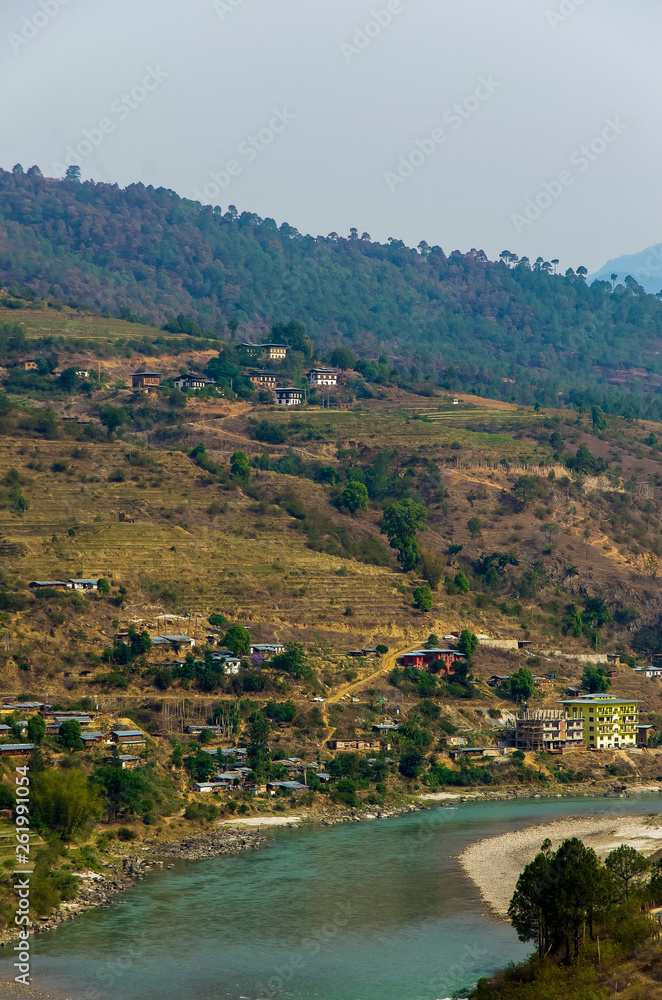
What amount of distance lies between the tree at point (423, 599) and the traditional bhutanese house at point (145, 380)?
36367 millimetres

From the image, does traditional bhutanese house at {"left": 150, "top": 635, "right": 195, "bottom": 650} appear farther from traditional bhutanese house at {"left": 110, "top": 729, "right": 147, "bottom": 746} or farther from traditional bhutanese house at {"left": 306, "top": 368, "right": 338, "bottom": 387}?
traditional bhutanese house at {"left": 306, "top": 368, "right": 338, "bottom": 387}

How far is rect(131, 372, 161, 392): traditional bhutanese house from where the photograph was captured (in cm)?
10331

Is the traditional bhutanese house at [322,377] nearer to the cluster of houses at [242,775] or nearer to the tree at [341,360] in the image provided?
the tree at [341,360]

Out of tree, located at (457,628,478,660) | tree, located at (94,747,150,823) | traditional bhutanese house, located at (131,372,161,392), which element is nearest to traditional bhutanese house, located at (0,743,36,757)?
tree, located at (94,747,150,823)

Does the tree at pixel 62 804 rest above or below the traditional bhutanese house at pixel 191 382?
below

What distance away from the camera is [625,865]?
35344 mm

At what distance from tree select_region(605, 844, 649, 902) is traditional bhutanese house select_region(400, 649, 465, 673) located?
33543 mm

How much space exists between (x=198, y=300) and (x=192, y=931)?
158 meters

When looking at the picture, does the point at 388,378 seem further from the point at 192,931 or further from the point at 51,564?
the point at 192,931

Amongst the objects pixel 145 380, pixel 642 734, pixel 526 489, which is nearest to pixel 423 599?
pixel 642 734

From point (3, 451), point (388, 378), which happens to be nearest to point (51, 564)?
point (3, 451)

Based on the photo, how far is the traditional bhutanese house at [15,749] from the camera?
164 feet

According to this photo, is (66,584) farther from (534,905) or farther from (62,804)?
(534,905)

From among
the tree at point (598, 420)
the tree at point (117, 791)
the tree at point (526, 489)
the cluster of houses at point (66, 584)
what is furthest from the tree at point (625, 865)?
the tree at point (598, 420)
